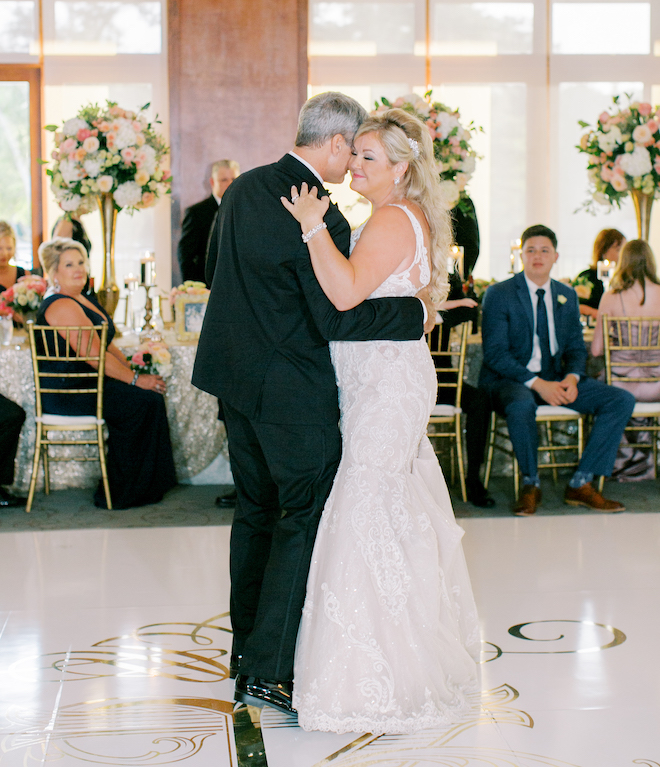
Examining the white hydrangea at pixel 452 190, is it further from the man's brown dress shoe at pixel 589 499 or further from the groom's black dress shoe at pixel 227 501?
the groom's black dress shoe at pixel 227 501

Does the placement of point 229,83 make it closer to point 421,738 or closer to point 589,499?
point 589,499

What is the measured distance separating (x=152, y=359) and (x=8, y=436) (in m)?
0.84

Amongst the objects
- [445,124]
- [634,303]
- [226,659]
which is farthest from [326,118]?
[634,303]

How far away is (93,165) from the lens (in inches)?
204

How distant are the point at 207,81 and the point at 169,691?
6.28m

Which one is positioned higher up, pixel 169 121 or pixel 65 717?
pixel 169 121

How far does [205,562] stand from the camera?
3.68 metres

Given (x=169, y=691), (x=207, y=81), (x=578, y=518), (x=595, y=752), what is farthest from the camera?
(x=207, y=81)

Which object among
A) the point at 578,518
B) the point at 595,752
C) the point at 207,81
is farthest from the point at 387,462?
the point at 207,81

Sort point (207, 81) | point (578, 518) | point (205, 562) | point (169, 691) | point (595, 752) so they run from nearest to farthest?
1. point (595, 752)
2. point (169, 691)
3. point (205, 562)
4. point (578, 518)
5. point (207, 81)

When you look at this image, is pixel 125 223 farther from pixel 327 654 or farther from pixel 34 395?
pixel 327 654

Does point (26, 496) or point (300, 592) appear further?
point (26, 496)

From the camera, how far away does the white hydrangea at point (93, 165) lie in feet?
17.0

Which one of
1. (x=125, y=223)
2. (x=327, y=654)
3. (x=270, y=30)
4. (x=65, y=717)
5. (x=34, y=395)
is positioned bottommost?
(x=65, y=717)
